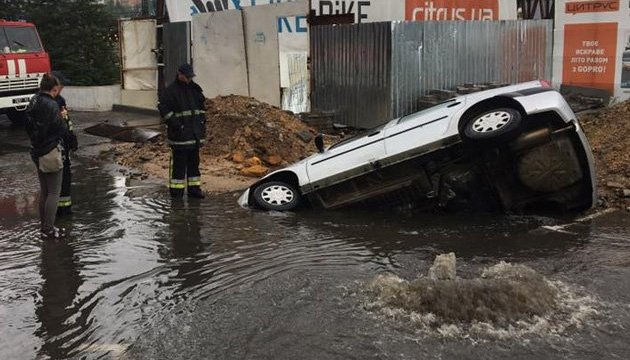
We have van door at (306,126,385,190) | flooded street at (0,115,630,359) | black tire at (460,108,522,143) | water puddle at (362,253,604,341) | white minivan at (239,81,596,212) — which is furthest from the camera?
van door at (306,126,385,190)

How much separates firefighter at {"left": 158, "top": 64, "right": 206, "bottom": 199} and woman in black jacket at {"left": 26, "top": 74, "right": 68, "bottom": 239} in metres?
1.63

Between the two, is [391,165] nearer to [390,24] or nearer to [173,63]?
[390,24]

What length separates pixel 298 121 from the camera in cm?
1203

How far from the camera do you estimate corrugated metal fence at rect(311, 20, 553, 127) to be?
38.6ft

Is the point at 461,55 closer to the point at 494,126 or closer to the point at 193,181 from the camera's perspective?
the point at 193,181

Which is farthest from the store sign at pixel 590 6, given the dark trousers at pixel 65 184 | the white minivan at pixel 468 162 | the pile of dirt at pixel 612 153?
the dark trousers at pixel 65 184

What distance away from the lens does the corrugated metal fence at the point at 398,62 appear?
11.8 meters

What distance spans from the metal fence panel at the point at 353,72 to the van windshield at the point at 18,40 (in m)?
7.39

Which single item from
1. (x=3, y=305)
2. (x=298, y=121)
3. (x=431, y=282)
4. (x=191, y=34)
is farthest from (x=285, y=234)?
(x=191, y=34)

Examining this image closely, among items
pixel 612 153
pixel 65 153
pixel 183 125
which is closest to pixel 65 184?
pixel 65 153

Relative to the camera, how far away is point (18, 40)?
15.1 m

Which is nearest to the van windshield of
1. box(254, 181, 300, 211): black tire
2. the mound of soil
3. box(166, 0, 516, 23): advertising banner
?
box(166, 0, 516, 23): advertising banner

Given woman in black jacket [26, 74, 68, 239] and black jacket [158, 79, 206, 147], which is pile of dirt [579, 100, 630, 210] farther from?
woman in black jacket [26, 74, 68, 239]

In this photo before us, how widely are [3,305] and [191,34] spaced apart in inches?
413
